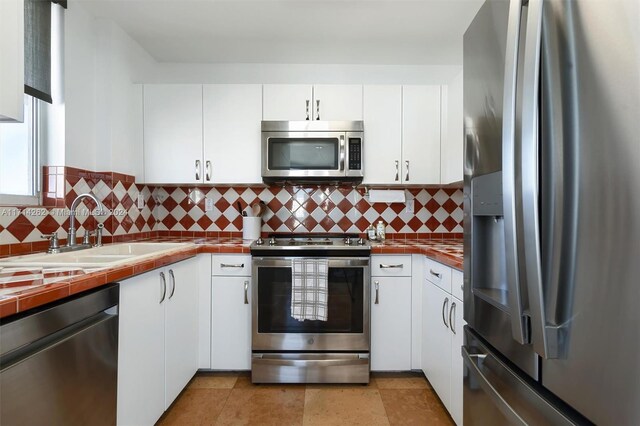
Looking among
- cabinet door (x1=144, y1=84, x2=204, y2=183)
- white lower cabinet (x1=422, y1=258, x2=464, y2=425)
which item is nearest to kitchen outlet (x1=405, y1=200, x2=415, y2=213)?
white lower cabinet (x1=422, y1=258, x2=464, y2=425)

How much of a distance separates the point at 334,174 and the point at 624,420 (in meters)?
1.91

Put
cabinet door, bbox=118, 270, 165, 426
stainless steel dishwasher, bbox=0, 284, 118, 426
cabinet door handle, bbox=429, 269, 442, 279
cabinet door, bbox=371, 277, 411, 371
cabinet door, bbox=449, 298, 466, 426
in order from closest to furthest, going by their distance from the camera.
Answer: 1. stainless steel dishwasher, bbox=0, 284, 118, 426
2. cabinet door, bbox=118, 270, 165, 426
3. cabinet door, bbox=449, 298, 466, 426
4. cabinet door handle, bbox=429, 269, 442, 279
5. cabinet door, bbox=371, 277, 411, 371

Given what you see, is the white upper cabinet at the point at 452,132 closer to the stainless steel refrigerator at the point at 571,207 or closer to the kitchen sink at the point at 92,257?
the stainless steel refrigerator at the point at 571,207

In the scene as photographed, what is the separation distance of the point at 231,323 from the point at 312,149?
1332 millimetres

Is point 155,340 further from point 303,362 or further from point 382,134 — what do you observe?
point 382,134

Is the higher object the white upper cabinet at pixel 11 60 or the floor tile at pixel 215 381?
the white upper cabinet at pixel 11 60

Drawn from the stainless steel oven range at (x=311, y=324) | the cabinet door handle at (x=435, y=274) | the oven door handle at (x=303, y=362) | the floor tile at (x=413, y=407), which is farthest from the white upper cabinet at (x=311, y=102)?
the floor tile at (x=413, y=407)

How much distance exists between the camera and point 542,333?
620 millimetres

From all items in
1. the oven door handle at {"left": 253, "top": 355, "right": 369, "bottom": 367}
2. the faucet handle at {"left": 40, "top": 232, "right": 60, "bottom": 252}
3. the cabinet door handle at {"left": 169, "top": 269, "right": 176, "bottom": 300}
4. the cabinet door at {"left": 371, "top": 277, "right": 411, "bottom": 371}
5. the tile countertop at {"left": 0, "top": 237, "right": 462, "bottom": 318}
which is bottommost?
the oven door handle at {"left": 253, "top": 355, "right": 369, "bottom": 367}

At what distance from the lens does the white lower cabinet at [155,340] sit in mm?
1337

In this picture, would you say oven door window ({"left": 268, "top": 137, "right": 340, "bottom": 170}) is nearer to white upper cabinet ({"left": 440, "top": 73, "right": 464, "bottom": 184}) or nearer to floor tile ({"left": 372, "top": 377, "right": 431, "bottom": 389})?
white upper cabinet ({"left": 440, "top": 73, "right": 464, "bottom": 184})

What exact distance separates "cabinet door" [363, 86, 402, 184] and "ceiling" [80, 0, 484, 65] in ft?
1.20

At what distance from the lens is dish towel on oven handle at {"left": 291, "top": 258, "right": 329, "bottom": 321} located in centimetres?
202

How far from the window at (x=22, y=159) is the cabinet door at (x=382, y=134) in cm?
202
